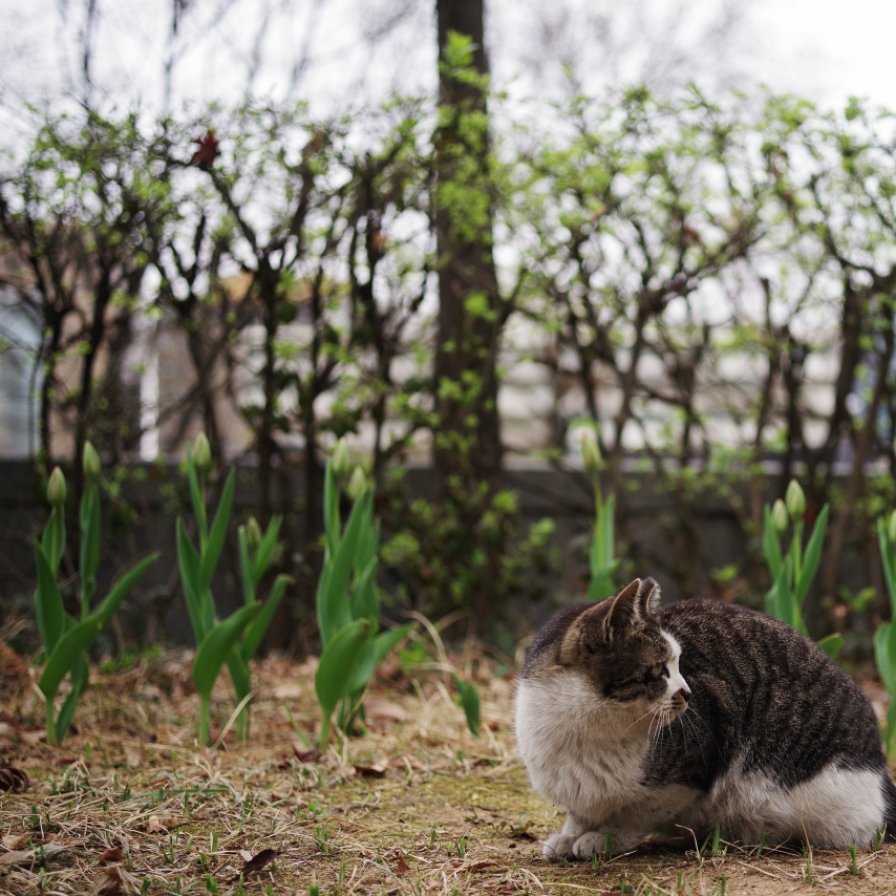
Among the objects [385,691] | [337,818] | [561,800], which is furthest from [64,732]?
[561,800]

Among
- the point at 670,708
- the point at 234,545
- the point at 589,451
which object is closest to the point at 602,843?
the point at 670,708

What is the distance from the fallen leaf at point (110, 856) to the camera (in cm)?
187

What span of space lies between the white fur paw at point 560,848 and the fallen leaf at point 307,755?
898mm

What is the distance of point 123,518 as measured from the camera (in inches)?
159

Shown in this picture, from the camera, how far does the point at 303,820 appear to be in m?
2.24

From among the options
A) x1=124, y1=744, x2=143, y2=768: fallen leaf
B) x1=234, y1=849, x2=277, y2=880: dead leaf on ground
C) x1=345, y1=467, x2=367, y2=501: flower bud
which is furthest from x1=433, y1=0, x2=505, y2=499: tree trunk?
x1=234, y1=849, x2=277, y2=880: dead leaf on ground

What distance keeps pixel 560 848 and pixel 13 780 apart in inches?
57.1

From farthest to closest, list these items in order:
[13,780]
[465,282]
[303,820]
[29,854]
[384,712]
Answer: [465,282]
[384,712]
[13,780]
[303,820]
[29,854]

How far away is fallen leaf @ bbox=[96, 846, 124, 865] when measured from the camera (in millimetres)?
1873

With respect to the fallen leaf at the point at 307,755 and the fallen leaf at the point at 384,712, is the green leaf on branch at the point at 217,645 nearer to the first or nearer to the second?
the fallen leaf at the point at 307,755

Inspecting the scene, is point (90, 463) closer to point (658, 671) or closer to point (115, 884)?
point (115, 884)

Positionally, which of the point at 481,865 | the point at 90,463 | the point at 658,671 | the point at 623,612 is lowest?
the point at 481,865

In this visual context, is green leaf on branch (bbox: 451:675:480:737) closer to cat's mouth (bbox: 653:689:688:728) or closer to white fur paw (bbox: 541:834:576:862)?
white fur paw (bbox: 541:834:576:862)

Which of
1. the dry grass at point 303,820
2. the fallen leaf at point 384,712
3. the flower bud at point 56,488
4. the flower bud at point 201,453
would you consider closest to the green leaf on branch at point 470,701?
the dry grass at point 303,820
